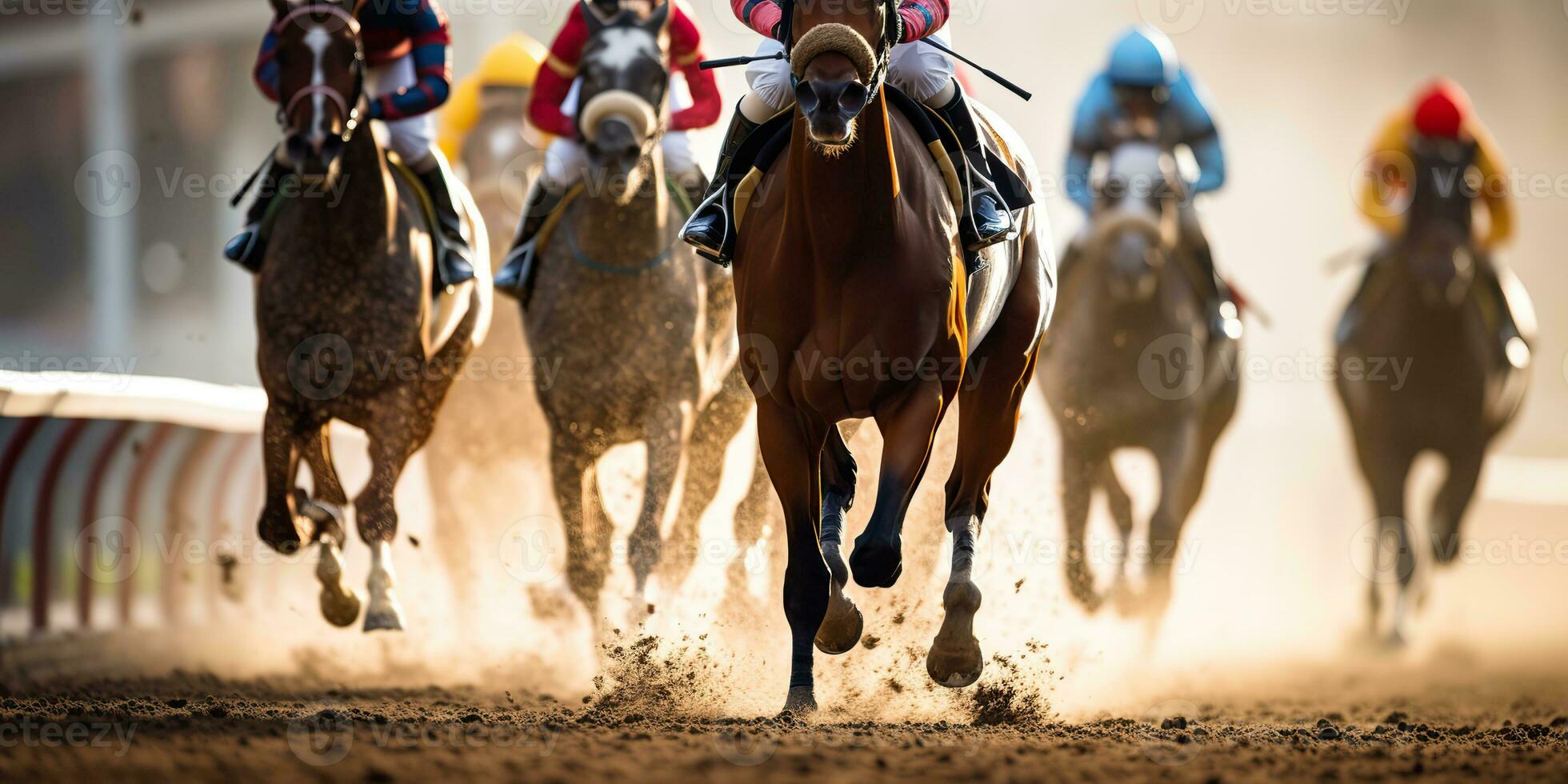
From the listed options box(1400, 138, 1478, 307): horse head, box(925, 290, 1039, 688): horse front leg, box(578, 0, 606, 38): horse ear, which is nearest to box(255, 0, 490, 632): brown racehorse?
box(578, 0, 606, 38): horse ear

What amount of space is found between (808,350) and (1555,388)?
20.9 metres

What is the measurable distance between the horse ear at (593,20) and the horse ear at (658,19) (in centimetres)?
18

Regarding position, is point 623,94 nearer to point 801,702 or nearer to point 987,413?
point 987,413

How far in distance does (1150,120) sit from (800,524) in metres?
5.64

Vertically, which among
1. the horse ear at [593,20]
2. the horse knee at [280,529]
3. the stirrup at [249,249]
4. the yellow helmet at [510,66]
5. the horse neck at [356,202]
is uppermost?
the yellow helmet at [510,66]

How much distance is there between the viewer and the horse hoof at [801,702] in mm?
5309

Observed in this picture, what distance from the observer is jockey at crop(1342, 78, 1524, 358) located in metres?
10.4

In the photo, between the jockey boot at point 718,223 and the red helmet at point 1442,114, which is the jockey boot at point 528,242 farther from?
the red helmet at point 1442,114

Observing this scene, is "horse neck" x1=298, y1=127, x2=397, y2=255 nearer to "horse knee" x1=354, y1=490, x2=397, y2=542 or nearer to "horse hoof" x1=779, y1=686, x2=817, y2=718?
"horse knee" x1=354, y1=490, x2=397, y2=542

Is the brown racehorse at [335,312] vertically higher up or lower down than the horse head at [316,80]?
lower down

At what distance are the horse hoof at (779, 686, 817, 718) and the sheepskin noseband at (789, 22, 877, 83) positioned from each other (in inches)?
69.2

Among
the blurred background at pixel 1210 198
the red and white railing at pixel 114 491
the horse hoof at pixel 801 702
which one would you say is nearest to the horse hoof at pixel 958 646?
the horse hoof at pixel 801 702

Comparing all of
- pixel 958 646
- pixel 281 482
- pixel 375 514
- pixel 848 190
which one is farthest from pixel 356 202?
pixel 958 646

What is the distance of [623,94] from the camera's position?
24.5ft
